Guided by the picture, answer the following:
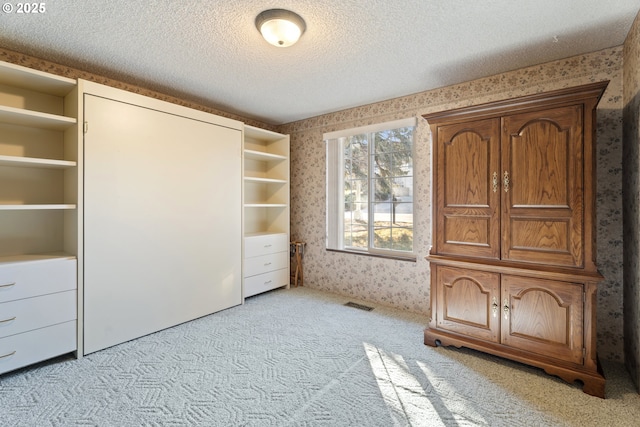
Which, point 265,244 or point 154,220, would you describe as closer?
point 154,220

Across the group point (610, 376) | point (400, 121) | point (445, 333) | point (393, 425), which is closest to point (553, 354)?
point (610, 376)

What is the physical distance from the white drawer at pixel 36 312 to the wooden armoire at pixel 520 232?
2814mm

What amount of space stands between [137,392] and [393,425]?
61.7 inches

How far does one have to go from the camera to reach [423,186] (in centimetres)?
320

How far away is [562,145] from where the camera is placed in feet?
6.48

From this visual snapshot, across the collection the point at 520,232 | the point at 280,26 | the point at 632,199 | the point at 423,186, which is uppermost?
the point at 280,26

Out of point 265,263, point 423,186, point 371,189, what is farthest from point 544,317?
point 265,263

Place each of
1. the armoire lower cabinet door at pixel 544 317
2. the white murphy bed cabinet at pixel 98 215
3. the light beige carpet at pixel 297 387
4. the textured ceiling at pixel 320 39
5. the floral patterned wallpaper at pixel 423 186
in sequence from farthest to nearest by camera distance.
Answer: the floral patterned wallpaper at pixel 423 186 → the white murphy bed cabinet at pixel 98 215 → the armoire lower cabinet door at pixel 544 317 → the textured ceiling at pixel 320 39 → the light beige carpet at pixel 297 387

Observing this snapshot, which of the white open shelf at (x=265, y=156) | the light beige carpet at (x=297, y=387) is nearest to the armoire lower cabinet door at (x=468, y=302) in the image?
the light beige carpet at (x=297, y=387)

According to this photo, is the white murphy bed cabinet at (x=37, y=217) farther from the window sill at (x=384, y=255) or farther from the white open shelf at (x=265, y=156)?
the window sill at (x=384, y=255)

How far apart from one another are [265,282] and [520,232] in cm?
284

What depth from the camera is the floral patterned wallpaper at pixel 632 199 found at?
1886 mm

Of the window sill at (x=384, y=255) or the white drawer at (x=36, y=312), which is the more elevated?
the window sill at (x=384, y=255)

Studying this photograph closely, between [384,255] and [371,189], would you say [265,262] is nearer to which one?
[384,255]
